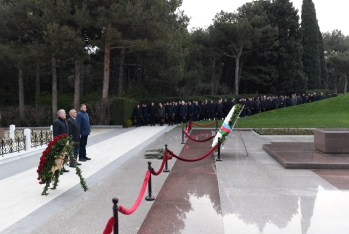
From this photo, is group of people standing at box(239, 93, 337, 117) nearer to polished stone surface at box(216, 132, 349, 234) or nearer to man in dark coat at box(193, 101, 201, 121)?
man in dark coat at box(193, 101, 201, 121)

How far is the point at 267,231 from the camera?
4.91 meters

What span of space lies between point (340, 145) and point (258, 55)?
32.2 meters

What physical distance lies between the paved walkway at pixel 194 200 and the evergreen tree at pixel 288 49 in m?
32.9

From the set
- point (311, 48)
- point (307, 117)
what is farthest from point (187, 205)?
point (311, 48)

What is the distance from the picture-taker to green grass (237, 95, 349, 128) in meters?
21.5

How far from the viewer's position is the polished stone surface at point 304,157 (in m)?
9.27

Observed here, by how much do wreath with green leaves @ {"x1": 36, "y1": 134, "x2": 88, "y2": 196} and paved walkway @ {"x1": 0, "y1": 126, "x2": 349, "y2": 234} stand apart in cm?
30

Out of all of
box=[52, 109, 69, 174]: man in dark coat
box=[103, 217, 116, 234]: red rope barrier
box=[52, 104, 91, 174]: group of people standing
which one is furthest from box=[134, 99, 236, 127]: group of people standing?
box=[103, 217, 116, 234]: red rope barrier

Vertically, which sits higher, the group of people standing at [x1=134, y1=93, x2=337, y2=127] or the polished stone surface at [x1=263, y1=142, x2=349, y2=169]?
the group of people standing at [x1=134, y1=93, x2=337, y2=127]

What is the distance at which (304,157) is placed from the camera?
33.6 feet

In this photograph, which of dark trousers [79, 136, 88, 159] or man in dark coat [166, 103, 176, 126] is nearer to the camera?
dark trousers [79, 136, 88, 159]

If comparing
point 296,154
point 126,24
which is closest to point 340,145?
point 296,154

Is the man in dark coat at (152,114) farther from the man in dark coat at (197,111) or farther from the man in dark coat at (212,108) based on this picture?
the man in dark coat at (212,108)

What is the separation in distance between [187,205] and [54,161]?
2.90 m
